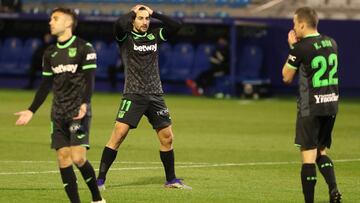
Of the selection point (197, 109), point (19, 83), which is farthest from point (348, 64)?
point (19, 83)

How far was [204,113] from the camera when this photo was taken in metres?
28.5

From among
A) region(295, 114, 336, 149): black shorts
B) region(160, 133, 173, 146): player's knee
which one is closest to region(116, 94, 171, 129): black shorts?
region(160, 133, 173, 146): player's knee

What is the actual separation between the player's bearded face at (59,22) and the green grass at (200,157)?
7.30 ft

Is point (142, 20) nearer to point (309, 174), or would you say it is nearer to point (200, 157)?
point (309, 174)

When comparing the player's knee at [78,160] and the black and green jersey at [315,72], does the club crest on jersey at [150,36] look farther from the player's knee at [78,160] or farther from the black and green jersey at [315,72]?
the player's knee at [78,160]

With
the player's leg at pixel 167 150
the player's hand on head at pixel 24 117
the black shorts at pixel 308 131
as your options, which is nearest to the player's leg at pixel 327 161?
the black shorts at pixel 308 131

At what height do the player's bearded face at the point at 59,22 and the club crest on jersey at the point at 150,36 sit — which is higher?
the player's bearded face at the point at 59,22

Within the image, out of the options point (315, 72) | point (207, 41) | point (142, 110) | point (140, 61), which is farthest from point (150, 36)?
point (207, 41)

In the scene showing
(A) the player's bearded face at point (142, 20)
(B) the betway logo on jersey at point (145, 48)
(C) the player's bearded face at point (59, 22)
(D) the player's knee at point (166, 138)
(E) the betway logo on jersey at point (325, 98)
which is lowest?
(D) the player's knee at point (166, 138)

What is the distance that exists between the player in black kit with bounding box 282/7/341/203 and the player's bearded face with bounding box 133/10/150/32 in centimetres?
255

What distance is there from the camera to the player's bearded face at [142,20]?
44.7ft

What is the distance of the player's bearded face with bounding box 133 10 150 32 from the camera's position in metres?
13.6

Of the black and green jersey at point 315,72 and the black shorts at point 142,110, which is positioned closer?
the black and green jersey at point 315,72

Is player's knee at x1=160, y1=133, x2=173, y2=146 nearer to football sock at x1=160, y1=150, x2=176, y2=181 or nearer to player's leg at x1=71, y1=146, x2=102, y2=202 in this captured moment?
football sock at x1=160, y1=150, x2=176, y2=181
